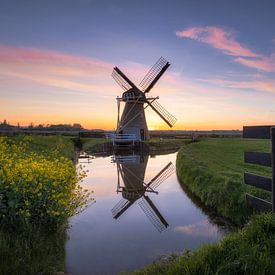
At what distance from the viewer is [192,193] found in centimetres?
1480

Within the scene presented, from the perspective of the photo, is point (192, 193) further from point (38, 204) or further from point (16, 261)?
point (16, 261)

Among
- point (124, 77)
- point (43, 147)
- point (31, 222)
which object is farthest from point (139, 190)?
point (124, 77)

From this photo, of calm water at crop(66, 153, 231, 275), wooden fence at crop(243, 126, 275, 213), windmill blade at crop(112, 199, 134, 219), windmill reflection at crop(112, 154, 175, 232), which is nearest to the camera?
wooden fence at crop(243, 126, 275, 213)

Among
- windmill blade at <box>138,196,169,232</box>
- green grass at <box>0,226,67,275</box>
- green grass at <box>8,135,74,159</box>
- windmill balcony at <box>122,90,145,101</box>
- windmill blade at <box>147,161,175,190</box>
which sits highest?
windmill balcony at <box>122,90,145,101</box>

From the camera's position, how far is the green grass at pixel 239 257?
4352 mm

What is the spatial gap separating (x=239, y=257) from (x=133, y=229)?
584 cm

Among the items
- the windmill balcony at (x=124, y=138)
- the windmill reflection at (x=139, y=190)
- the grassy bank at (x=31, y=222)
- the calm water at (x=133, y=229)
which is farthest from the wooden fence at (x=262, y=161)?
the windmill balcony at (x=124, y=138)

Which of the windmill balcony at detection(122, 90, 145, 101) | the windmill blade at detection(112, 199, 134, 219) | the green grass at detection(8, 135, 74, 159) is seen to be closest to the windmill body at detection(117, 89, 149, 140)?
the windmill balcony at detection(122, 90, 145, 101)

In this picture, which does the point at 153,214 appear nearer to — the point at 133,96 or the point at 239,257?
the point at 239,257

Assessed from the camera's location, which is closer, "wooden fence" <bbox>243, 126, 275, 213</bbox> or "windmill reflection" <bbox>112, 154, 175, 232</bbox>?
"wooden fence" <bbox>243, 126, 275, 213</bbox>

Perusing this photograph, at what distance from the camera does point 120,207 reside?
12727 millimetres

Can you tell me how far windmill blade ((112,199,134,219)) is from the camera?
465 inches

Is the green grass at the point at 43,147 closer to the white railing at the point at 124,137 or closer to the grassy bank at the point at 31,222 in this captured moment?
the grassy bank at the point at 31,222

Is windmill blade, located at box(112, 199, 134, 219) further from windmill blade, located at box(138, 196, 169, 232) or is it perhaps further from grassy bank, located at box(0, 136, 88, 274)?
grassy bank, located at box(0, 136, 88, 274)
